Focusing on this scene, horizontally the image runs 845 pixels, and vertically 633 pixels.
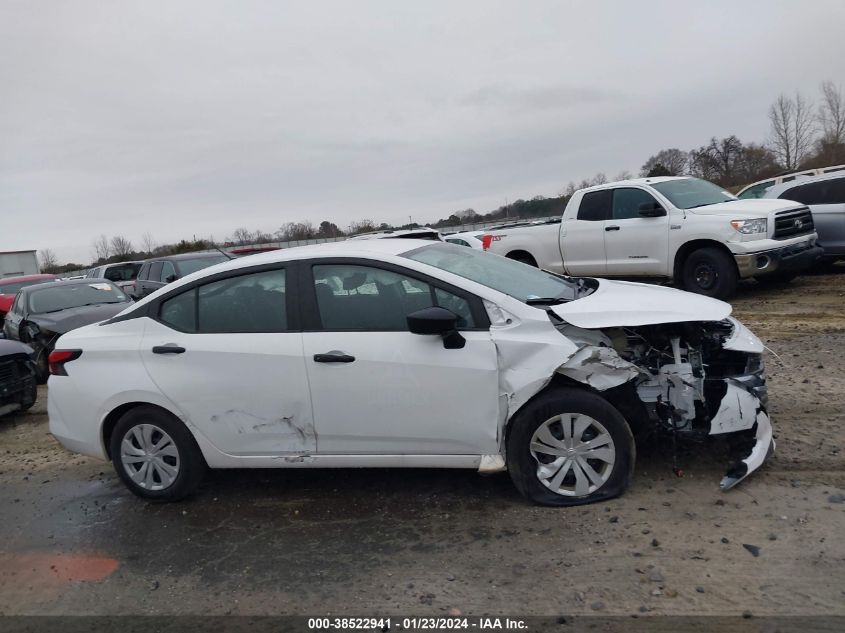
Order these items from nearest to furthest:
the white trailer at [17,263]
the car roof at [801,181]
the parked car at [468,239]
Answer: the car roof at [801,181] → the parked car at [468,239] → the white trailer at [17,263]

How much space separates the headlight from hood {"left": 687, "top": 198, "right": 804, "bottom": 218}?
105 mm

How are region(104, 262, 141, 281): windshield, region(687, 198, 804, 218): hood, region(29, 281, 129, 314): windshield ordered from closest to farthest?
region(687, 198, 804, 218): hood → region(29, 281, 129, 314): windshield → region(104, 262, 141, 281): windshield

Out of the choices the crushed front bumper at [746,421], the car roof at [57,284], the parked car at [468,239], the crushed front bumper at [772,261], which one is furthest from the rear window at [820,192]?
the car roof at [57,284]

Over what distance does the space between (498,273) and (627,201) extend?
7169mm

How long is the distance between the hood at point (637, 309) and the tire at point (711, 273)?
598 cm

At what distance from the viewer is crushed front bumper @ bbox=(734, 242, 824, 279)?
963 cm

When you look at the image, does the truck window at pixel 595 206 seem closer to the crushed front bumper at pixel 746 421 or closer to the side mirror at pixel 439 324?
the crushed front bumper at pixel 746 421

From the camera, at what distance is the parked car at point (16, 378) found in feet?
24.5

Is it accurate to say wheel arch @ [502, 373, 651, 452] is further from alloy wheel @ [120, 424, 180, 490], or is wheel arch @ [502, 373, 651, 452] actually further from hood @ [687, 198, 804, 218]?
hood @ [687, 198, 804, 218]

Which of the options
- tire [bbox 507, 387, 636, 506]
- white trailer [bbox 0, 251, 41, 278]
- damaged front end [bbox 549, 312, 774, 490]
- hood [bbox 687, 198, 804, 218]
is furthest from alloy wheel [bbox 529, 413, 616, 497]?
white trailer [bbox 0, 251, 41, 278]

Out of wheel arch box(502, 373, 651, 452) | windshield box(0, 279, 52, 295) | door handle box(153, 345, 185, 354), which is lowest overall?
wheel arch box(502, 373, 651, 452)

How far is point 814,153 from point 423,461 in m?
56.0

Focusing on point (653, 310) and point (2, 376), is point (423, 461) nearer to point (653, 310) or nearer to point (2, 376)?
point (653, 310)

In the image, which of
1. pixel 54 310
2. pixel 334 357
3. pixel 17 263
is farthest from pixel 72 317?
pixel 17 263
